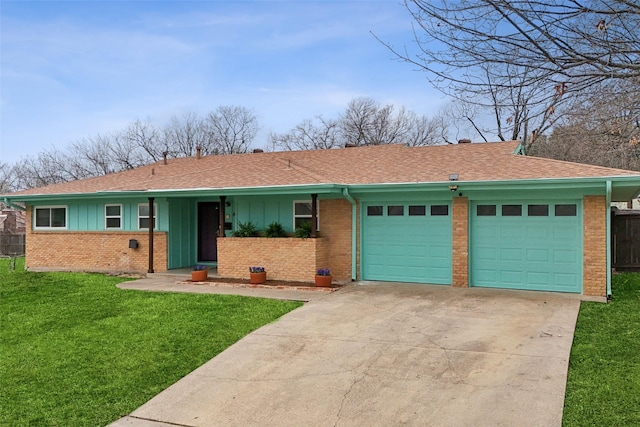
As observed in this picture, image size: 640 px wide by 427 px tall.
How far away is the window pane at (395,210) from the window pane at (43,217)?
37.4 feet

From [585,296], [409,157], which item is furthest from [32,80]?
[585,296]

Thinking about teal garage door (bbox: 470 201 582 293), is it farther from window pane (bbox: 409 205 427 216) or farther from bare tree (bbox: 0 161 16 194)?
bare tree (bbox: 0 161 16 194)

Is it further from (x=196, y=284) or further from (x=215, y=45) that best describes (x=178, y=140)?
(x=196, y=284)

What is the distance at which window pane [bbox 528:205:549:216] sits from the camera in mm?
10938

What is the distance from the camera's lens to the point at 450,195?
11.8m

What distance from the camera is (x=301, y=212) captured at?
13672mm

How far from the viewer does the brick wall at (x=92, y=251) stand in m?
15.2

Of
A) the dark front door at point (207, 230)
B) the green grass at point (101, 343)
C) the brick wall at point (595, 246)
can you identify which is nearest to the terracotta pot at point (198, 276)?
the green grass at point (101, 343)

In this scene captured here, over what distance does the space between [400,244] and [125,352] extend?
7.16 metres

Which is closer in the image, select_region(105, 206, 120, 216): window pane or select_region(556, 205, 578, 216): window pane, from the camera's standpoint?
select_region(556, 205, 578, 216): window pane

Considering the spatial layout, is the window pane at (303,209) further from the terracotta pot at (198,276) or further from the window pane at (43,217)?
the window pane at (43,217)

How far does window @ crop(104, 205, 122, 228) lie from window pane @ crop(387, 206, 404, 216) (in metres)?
8.55

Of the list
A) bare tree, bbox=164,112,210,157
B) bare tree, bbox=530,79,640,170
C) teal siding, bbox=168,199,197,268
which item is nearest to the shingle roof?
teal siding, bbox=168,199,197,268

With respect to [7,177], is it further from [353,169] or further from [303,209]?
[353,169]
